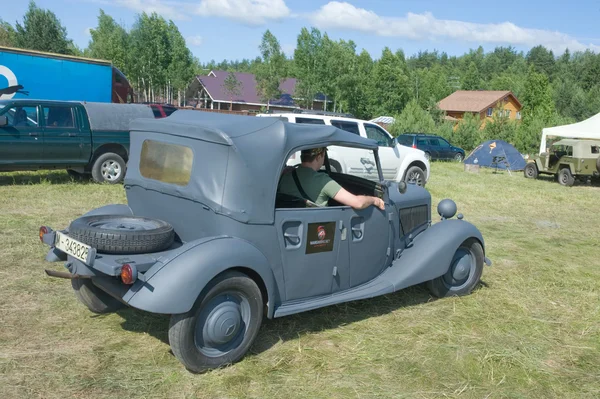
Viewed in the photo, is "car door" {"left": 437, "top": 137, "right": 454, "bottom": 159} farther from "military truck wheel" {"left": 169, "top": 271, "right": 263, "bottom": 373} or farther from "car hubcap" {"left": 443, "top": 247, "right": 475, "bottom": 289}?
"military truck wheel" {"left": 169, "top": 271, "right": 263, "bottom": 373}

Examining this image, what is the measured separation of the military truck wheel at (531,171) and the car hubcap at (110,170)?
1513 centimetres

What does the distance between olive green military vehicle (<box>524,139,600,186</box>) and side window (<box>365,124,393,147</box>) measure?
27.0ft

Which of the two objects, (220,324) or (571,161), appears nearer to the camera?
(220,324)

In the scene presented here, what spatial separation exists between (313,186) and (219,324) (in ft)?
4.86

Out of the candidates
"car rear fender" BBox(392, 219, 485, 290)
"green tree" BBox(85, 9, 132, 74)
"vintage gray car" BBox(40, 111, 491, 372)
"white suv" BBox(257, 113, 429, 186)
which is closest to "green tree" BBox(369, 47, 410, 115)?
"green tree" BBox(85, 9, 132, 74)

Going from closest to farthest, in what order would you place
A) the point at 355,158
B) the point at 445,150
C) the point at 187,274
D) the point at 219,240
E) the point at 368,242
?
the point at 187,274 → the point at 219,240 → the point at 368,242 → the point at 355,158 → the point at 445,150

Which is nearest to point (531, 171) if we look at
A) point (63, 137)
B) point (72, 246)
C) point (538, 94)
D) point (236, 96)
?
point (63, 137)

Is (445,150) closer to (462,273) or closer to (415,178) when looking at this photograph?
A: (415,178)

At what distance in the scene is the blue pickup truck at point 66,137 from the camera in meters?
10.7

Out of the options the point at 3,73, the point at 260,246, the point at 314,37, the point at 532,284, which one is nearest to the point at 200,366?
the point at 260,246

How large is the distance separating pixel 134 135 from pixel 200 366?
2.11 m

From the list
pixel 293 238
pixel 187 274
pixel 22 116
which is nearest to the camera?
pixel 187 274

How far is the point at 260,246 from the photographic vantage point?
155 inches

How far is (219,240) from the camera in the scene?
379cm
